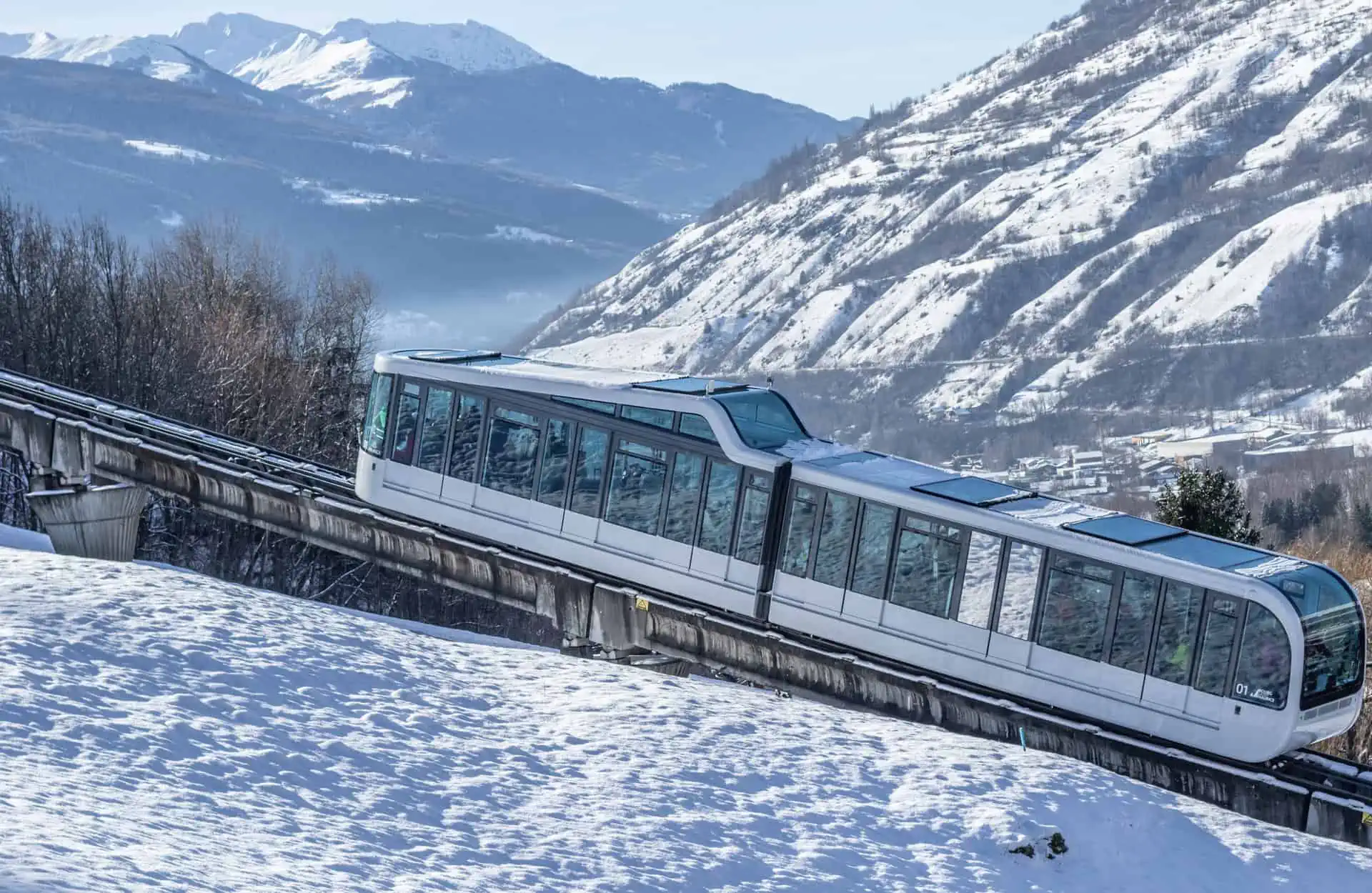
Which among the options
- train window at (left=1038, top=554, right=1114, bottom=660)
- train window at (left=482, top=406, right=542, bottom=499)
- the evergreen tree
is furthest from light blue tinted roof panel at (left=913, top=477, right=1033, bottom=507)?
the evergreen tree

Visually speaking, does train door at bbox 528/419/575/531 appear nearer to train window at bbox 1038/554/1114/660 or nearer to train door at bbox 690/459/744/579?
train door at bbox 690/459/744/579

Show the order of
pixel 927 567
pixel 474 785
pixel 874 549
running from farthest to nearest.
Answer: pixel 874 549, pixel 927 567, pixel 474 785

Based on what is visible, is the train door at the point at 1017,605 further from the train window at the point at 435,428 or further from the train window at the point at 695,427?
the train window at the point at 435,428

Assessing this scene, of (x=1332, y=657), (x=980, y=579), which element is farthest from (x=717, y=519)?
(x=1332, y=657)

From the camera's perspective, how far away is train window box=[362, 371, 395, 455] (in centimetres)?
3192

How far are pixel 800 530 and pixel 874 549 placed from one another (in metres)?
1.49

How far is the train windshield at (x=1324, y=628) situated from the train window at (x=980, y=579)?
4.05 m

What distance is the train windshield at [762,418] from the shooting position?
27.7 m

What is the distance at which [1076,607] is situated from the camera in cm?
2403

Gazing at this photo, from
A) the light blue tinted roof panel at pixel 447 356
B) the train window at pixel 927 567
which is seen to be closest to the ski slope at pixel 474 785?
the train window at pixel 927 567

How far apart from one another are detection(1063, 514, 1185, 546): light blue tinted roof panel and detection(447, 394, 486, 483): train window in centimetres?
1207

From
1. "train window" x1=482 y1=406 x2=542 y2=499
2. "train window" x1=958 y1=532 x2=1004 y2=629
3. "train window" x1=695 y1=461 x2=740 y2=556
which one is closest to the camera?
"train window" x1=958 y1=532 x2=1004 y2=629

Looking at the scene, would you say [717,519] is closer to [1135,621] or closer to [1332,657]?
[1135,621]

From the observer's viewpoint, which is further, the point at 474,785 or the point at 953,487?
the point at 953,487
